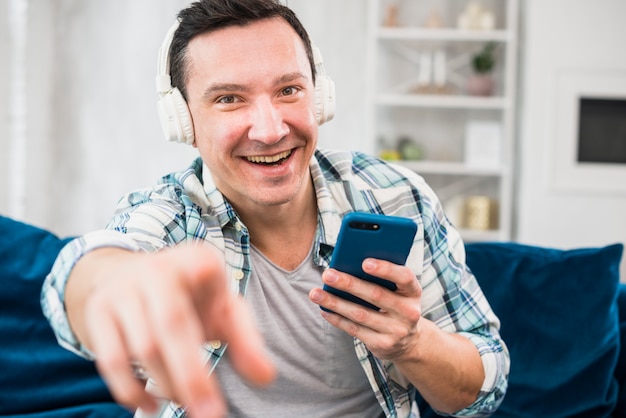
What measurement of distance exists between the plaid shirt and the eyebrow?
0.53 feet

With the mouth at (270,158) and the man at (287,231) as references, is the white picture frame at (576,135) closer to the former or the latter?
the man at (287,231)

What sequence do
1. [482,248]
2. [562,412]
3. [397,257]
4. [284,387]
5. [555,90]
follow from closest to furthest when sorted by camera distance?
[397,257]
[284,387]
[562,412]
[482,248]
[555,90]

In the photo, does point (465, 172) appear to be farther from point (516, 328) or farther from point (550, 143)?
point (516, 328)

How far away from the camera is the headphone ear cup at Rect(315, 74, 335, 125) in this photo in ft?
4.58

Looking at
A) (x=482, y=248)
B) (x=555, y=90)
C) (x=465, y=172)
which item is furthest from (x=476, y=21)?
(x=482, y=248)

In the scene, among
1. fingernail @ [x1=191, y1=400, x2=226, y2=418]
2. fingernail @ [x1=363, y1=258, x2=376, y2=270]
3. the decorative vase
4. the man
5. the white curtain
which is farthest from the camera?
the white curtain

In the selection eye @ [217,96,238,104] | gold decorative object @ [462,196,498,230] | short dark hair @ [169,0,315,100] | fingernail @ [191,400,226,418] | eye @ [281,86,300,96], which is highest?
short dark hair @ [169,0,315,100]

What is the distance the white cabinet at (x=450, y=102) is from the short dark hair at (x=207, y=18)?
3218 mm

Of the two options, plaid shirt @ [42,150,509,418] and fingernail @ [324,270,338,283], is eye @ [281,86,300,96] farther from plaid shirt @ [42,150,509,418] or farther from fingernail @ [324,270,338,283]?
fingernail @ [324,270,338,283]

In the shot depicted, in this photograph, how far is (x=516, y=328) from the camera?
1527 mm

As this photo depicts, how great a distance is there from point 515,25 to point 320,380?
367 cm

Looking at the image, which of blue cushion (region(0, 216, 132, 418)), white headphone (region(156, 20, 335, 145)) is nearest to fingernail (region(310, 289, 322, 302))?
white headphone (region(156, 20, 335, 145))

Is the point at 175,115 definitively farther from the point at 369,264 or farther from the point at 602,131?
the point at 602,131

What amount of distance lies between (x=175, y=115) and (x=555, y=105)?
11.7 ft
